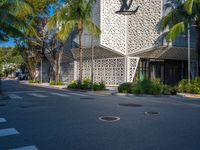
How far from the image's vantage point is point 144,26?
30.4 metres

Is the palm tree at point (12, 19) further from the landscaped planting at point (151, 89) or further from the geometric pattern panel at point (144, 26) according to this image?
the geometric pattern panel at point (144, 26)

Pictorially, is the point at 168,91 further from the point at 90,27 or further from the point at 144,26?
the point at 144,26

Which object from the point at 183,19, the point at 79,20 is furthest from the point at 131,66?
the point at 183,19

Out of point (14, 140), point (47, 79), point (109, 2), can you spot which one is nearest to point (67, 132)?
point (14, 140)

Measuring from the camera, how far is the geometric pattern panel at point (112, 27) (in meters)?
31.8

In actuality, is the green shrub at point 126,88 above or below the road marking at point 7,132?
above

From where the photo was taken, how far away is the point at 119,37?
32750 millimetres

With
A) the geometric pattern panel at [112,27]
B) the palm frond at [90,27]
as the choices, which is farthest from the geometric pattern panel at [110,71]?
the palm frond at [90,27]

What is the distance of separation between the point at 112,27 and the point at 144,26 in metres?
4.03

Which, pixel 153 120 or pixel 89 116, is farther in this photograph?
pixel 89 116

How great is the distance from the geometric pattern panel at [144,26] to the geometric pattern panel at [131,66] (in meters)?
1.09

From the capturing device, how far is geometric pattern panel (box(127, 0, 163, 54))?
1133 inches

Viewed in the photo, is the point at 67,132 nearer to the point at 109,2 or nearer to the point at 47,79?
the point at 109,2

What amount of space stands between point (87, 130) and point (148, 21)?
941 inches
